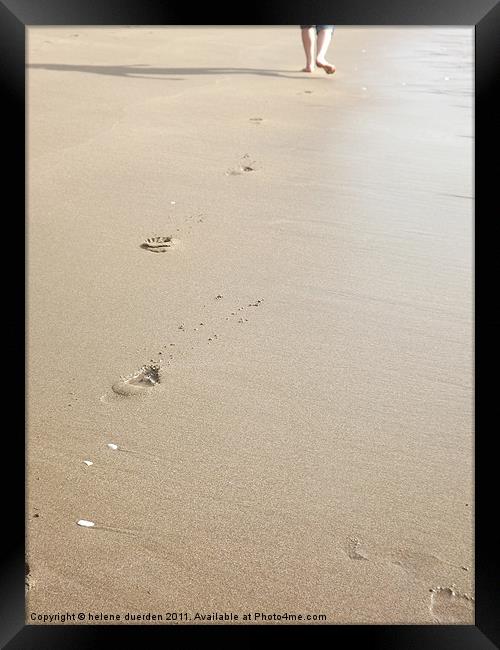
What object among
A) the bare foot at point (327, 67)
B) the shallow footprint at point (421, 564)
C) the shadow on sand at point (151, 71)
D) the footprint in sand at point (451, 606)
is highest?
the bare foot at point (327, 67)

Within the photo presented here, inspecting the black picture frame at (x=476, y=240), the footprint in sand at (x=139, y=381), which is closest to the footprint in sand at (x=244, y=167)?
the footprint in sand at (x=139, y=381)

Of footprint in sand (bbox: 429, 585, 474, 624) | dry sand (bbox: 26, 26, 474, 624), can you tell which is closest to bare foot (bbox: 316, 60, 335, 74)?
dry sand (bbox: 26, 26, 474, 624)

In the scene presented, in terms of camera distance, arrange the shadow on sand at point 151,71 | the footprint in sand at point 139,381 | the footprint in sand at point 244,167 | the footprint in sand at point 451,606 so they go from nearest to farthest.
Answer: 1. the footprint in sand at point 451,606
2. the footprint in sand at point 139,381
3. the footprint in sand at point 244,167
4. the shadow on sand at point 151,71

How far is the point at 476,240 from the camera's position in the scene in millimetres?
1210

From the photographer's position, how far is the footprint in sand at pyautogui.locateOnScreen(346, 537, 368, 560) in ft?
4.96

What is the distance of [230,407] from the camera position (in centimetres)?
200

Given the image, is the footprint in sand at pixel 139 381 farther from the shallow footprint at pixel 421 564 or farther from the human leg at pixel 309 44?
the human leg at pixel 309 44

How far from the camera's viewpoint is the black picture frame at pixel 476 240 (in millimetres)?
1158

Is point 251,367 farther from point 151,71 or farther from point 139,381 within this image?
point 151,71

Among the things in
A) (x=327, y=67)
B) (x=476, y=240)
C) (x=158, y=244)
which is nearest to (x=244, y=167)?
(x=158, y=244)

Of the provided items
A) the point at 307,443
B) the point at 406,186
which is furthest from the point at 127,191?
the point at 307,443

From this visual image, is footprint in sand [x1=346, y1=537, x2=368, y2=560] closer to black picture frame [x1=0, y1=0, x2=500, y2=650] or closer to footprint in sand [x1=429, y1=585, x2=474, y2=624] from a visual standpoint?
footprint in sand [x1=429, y1=585, x2=474, y2=624]

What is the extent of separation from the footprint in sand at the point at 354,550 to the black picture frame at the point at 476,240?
33 centimetres
